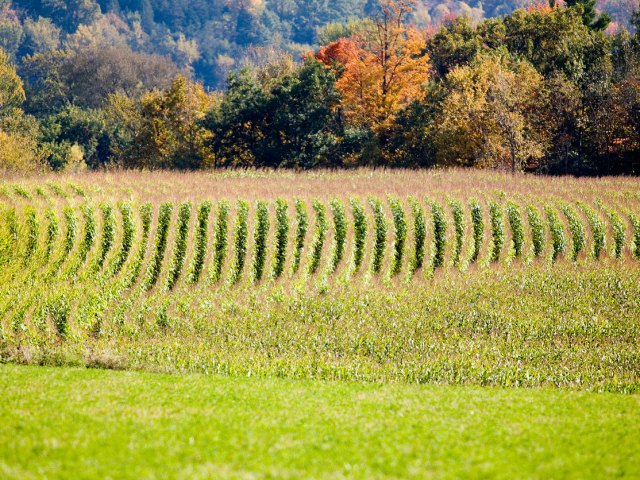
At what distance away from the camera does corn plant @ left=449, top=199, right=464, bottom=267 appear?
30.3 meters

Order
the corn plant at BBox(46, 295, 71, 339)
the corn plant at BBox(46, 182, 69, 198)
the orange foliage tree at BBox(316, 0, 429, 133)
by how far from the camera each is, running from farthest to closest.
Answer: the orange foliage tree at BBox(316, 0, 429, 133), the corn plant at BBox(46, 182, 69, 198), the corn plant at BBox(46, 295, 71, 339)

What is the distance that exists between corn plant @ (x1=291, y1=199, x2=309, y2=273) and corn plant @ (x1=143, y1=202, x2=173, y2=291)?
576 cm

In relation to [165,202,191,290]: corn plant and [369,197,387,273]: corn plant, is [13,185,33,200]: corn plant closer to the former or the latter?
[165,202,191,290]: corn plant

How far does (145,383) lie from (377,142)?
42793 mm

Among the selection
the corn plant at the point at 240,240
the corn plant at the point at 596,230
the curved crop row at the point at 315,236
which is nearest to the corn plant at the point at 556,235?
the curved crop row at the point at 315,236

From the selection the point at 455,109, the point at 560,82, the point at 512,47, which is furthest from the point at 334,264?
the point at 512,47

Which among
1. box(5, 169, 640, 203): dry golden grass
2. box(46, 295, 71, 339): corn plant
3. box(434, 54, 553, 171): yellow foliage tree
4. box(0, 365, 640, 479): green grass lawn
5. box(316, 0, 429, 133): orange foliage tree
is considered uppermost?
box(316, 0, 429, 133): orange foliage tree

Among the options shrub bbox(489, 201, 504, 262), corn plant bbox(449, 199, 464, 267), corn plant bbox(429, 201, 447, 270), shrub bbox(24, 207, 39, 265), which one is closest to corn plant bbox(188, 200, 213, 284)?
shrub bbox(24, 207, 39, 265)

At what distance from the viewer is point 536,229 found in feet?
104

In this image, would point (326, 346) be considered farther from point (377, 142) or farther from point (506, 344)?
point (377, 142)

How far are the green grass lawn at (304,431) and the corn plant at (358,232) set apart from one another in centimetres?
1497

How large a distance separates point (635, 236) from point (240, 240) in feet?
59.9

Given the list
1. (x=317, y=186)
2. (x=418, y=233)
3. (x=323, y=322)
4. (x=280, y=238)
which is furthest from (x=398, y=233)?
(x=323, y=322)

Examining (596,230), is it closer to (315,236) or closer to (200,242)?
(315,236)
